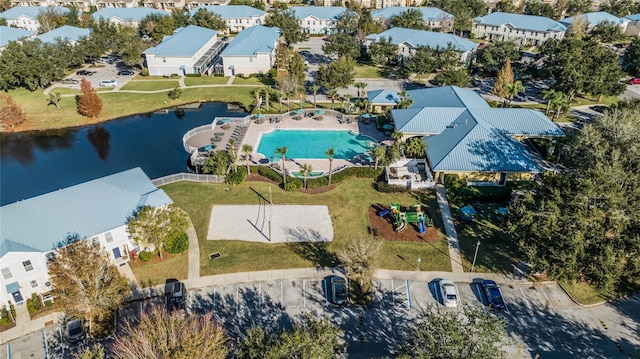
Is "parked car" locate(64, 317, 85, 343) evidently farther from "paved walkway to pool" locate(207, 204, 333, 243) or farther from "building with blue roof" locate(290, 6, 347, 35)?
"building with blue roof" locate(290, 6, 347, 35)

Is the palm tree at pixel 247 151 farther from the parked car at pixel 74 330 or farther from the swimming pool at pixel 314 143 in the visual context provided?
the parked car at pixel 74 330

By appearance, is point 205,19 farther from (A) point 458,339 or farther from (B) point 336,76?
(A) point 458,339

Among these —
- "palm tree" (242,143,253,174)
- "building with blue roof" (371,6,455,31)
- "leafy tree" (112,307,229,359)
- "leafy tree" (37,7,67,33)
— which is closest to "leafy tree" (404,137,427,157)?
"palm tree" (242,143,253,174)

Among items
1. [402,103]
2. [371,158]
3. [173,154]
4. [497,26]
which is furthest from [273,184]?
[497,26]

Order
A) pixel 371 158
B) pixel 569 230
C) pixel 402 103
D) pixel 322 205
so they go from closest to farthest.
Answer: pixel 569 230 → pixel 322 205 → pixel 371 158 → pixel 402 103

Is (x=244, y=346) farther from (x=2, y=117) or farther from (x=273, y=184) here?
(x=2, y=117)

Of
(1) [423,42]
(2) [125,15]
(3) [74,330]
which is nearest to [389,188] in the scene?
(3) [74,330]
